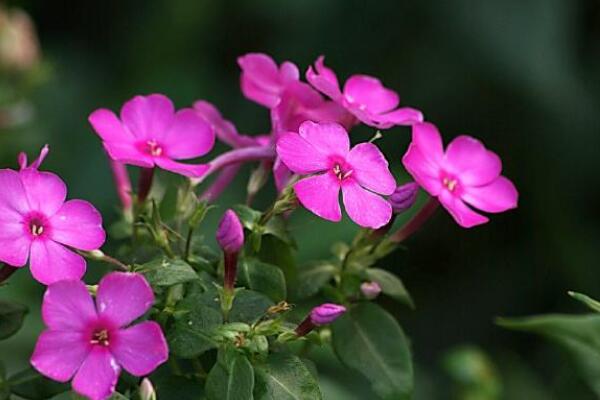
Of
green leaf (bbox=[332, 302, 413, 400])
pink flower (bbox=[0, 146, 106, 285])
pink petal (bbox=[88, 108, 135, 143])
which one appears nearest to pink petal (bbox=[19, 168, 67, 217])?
pink flower (bbox=[0, 146, 106, 285])

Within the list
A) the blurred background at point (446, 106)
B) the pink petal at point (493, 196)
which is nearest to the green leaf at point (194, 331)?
the pink petal at point (493, 196)

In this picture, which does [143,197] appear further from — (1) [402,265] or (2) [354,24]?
(2) [354,24]

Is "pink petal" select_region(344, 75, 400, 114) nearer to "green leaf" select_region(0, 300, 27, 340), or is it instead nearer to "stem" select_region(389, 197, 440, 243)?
"stem" select_region(389, 197, 440, 243)

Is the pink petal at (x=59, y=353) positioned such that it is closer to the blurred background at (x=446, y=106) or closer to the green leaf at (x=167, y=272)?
the green leaf at (x=167, y=272)

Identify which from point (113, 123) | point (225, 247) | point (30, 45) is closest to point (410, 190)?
point (225, 247)

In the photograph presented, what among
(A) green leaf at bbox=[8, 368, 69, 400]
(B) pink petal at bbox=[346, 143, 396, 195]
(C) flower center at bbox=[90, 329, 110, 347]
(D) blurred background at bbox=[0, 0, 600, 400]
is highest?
(B) pink petal at bbox=[346, 143, 396, 195]

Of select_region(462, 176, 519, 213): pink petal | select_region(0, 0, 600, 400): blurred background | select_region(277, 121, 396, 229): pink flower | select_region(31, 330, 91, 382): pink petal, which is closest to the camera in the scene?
select_region(31, 330, 91, 382): pink petal
